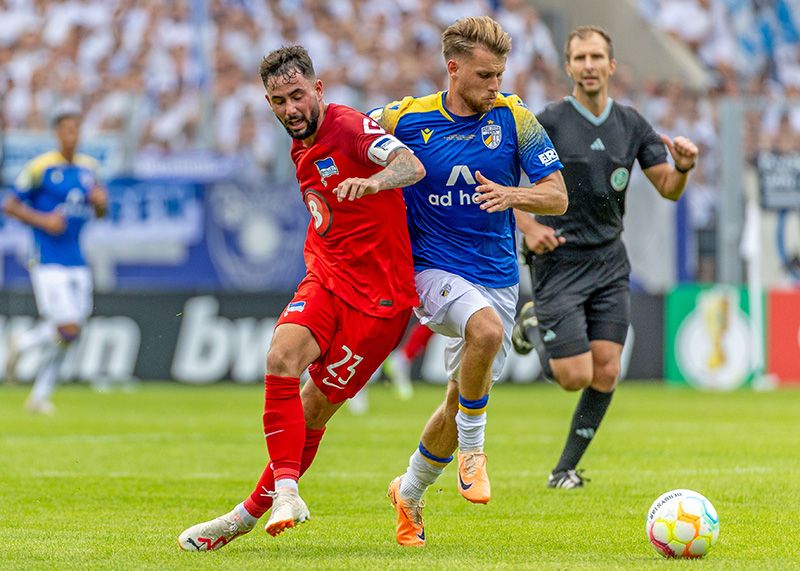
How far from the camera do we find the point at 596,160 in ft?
30.9

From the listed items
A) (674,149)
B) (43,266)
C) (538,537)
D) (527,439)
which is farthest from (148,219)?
(538,537)

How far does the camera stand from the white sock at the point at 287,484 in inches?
250

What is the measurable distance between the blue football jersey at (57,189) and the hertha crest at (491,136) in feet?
29.0

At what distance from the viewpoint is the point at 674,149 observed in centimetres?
865

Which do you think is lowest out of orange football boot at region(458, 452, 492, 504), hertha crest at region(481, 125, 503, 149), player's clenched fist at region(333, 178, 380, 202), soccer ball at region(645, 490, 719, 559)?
soccer ball at region(645, 490, 719, 559)

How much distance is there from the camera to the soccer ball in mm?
6391

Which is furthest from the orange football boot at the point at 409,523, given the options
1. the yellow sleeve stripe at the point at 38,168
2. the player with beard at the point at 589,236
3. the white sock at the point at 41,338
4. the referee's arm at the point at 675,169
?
the white sock at the point at 41,338

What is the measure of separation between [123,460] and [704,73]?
1601 centimetres

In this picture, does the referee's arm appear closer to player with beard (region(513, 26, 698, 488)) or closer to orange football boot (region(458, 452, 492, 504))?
player with beard (region(513, 26, 698, 488))

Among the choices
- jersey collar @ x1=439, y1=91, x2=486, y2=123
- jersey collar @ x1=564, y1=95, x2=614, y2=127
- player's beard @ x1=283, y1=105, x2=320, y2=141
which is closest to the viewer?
player's beard @ x1=283, y1=105, x2=320, y2=141

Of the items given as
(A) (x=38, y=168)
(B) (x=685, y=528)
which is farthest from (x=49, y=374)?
(B) (x=685, y=528)

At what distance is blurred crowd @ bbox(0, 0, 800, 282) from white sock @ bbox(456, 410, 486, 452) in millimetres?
12272

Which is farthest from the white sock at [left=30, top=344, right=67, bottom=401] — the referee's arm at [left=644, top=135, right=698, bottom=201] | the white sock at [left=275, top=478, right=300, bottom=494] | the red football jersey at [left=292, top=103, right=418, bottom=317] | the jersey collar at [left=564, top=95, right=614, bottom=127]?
the white sock at [left=275, top=478, right=300, bottom=494]

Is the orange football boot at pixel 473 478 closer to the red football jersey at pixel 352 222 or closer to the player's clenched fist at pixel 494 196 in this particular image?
the red football jersey at pixel 352 222
